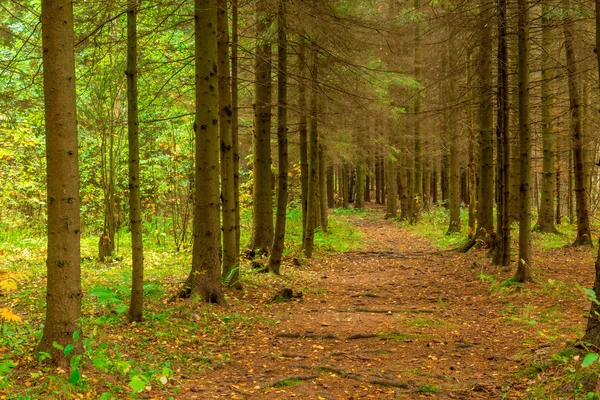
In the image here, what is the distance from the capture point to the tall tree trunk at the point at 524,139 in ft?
29.3

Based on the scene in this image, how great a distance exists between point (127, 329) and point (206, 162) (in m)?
2.81

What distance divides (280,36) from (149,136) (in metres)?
7.67

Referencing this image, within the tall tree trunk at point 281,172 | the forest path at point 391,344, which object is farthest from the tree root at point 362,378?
the tall tree trunk at point 281,172

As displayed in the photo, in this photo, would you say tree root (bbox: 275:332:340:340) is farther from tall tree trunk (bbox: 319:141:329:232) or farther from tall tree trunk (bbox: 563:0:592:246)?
tall tree trunk (bbox: 319:141:329:232)

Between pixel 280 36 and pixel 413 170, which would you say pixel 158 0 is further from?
pixel 413 170

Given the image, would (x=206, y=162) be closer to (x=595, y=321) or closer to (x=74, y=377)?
(x=74, y=377)

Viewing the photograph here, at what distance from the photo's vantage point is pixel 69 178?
4363 mm

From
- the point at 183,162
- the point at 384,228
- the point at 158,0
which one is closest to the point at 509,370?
the point at 158,0

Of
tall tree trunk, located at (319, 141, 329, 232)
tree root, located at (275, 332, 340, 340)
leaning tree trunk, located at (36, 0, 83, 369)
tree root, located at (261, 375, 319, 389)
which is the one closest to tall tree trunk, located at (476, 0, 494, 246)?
tall tree trunk, located at (319, 141, 329, 232)

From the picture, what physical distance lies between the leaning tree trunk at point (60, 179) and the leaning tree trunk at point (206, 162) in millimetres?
3415

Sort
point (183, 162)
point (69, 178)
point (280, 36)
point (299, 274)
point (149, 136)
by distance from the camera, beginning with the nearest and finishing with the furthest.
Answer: point (69, 178)
point (280, 36)
point (299, 274)
point (183, 162)
point (149, 136)

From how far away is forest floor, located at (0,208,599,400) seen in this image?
4.69m

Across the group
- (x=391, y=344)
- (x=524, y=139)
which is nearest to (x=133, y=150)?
(x=391, y=344)

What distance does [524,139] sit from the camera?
8.97m
